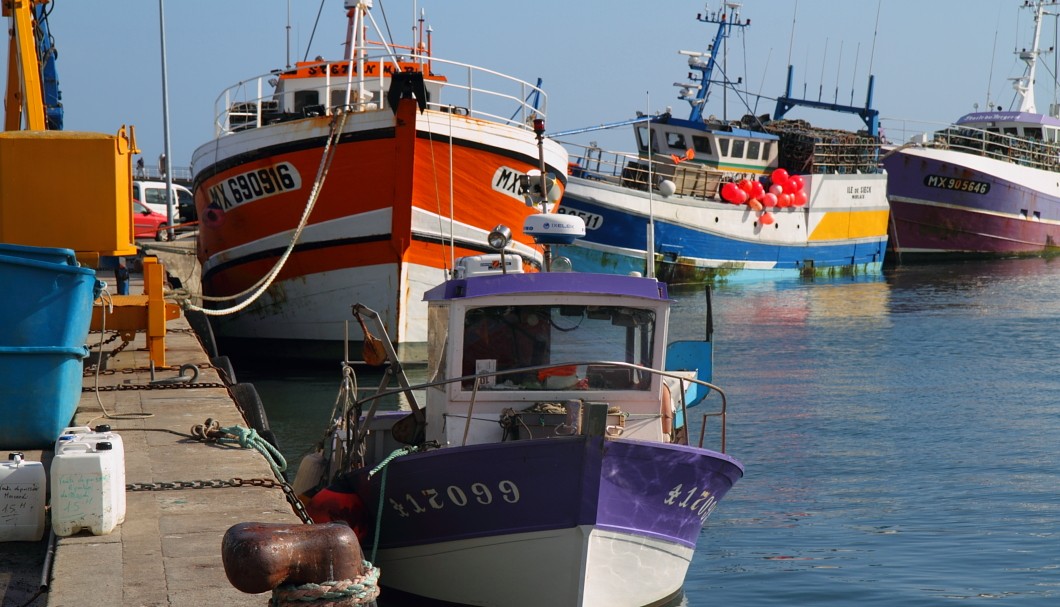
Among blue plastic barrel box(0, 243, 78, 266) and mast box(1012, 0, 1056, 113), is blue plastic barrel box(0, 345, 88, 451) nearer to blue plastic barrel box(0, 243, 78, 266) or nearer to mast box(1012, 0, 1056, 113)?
blue plastic barrel box(0, 243, 78, 266)

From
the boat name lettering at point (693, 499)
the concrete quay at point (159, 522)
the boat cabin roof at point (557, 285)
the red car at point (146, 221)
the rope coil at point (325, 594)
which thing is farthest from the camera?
the red car at point (146, 221)

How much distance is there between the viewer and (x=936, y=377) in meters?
17.7

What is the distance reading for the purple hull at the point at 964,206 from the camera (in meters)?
39.8

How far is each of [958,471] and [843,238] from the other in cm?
2620

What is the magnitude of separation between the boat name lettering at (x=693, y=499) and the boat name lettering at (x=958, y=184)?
34.8 meters

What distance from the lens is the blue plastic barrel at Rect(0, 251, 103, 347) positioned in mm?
7523

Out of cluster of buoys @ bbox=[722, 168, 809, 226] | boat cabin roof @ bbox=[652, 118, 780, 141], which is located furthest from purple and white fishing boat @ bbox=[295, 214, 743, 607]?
boat cabin roof @ bbox=[652, 118, 780, 141]

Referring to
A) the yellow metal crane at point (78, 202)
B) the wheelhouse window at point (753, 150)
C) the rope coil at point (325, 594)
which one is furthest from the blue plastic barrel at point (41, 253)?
the wheelhouse window at point (753, 150)

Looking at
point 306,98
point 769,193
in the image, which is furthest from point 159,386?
point 769,193

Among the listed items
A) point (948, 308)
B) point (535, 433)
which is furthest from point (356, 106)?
point (948, 308)

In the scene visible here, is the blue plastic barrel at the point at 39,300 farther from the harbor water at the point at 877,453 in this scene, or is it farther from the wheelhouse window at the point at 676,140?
the wheelhouse window at the point at 676,140

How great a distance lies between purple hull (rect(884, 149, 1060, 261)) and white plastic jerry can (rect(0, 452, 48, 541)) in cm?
3688

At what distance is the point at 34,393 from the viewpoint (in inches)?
300

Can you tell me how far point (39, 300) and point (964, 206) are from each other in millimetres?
36850
